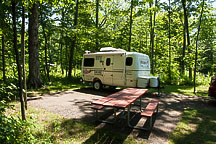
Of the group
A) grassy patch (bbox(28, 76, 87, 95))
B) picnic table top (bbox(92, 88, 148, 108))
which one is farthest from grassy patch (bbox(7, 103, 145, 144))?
grassy patch (bbox(28, 76, 87, 95))

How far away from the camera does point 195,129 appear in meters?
4.12

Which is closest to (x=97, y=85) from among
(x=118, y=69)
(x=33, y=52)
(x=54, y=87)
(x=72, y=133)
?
(x=118, y=69)

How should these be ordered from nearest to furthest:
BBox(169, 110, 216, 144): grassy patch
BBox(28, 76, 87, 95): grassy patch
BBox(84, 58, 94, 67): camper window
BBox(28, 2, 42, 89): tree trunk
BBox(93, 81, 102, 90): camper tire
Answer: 1. BBox(169, 110, 216, 144): grassy patch
2. BBox(28, 76, 87, 95): grassy patch
3. BBox(28, 2, 42, 89): tree trunk
4. BBox(93, 81, 102, 90): camper tire
5. BBox(84, 58, 94, 67): camper window

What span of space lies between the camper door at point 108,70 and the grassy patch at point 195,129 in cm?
493

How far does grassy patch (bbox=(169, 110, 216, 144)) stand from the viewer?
353cm

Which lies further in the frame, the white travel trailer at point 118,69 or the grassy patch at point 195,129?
the white travel trailer at point 118,69

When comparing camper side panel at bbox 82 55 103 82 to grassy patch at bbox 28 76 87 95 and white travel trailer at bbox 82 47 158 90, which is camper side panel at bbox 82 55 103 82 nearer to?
white travel trailer at bbox 82 47 158 90

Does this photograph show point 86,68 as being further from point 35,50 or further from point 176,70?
point 176,70

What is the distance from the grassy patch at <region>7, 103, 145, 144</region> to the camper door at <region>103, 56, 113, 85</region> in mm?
5330

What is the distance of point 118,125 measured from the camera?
433 centimetres

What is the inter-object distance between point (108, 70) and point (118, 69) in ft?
2.48

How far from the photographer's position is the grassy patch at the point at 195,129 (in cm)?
353

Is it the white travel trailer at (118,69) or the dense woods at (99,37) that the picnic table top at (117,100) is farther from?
the dense woods at (99,37)

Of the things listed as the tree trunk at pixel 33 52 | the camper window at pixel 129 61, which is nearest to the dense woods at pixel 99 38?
the tree trunk at pixel 33 52
